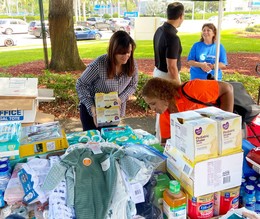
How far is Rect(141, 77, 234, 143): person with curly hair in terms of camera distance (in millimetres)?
2170

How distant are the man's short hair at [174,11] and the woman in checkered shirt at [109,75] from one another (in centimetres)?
100

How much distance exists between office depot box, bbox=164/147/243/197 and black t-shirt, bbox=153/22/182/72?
201 centimetres

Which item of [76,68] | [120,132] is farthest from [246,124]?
[76,68]

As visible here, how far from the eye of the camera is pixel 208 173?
1.50m

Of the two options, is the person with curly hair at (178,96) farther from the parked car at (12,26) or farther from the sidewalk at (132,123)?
the parked car at (12,26)

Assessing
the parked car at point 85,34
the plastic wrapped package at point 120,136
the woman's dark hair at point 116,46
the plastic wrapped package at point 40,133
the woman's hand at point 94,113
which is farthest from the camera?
the parked car at point 85,34

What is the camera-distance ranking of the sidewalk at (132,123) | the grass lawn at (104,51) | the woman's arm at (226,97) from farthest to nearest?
1. the grass lawn at (104,51)
2. the sidewalk at (132,123)
3. the woman's arm at (226,97)

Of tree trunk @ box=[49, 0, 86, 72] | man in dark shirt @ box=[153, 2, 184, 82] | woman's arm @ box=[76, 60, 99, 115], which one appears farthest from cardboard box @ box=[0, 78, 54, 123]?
tree trunk @ box=[49, 0, 86, 72]

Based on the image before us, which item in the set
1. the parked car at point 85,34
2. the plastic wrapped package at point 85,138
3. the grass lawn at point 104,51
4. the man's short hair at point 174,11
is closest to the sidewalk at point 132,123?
the man's short hair at point 174,11

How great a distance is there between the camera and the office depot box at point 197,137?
1439 mm

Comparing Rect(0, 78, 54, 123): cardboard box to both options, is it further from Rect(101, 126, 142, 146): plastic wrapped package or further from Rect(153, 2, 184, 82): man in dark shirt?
Rect(153, 2, 184, 82): man in dark shirt

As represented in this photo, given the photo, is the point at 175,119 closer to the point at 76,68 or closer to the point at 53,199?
the point at 53,199

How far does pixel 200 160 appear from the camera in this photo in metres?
1.47

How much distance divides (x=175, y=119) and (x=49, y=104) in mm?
4633
